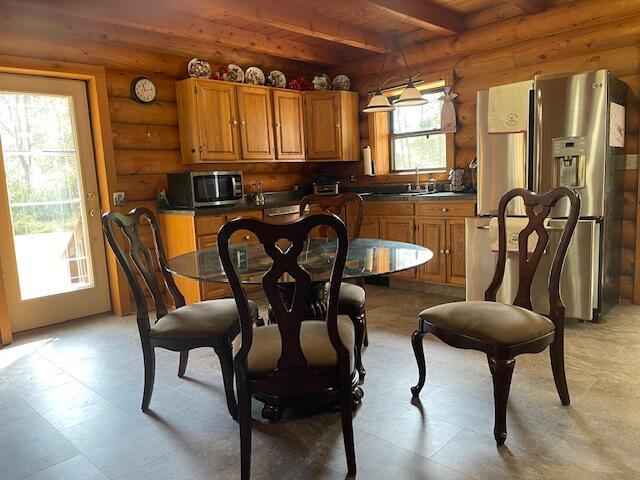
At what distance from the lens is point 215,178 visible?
161 inches

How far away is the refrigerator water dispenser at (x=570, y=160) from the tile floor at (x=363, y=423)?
102 cm

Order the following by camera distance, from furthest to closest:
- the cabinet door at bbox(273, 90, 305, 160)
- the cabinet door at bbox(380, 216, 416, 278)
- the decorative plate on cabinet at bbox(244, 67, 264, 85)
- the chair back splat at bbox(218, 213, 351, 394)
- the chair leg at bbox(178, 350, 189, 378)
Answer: the cabinet door at bbox(273, 90, 305, 160), the decorative plate on cabinet at bbox(244, 67, 264, 85), the cabinet door at bbox(380, 216, 416, 278), the chair leg at bbox(178, 350, 189, 378), the chair back splat at bbox(218, 213, 351, 394)

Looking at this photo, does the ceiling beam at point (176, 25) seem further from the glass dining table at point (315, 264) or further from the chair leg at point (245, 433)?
the chair leg at point (245, 433)

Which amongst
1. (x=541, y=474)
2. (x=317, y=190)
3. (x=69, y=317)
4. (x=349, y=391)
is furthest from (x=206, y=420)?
(x=317, y=190)

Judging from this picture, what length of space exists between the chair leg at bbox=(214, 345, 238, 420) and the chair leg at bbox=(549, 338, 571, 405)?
1446 mm

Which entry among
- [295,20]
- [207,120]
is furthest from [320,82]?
[207,120]

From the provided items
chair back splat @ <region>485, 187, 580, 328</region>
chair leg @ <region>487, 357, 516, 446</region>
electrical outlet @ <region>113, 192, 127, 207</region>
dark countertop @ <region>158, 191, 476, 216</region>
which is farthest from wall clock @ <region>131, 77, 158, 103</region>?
chair leg @ <region>487, 357, 516, 446</region>

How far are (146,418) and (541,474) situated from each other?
1.69m

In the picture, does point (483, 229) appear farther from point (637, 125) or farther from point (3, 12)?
point (3, 12)

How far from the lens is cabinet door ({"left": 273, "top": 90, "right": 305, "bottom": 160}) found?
4.74 metres

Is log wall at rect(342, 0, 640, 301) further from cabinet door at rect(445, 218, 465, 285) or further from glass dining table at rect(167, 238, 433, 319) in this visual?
glass dining table at rect(167, 238, 433, 319)

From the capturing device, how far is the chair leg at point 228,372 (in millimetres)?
2127

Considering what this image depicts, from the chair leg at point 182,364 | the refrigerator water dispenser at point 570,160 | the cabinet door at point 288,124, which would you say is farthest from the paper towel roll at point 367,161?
the chair leg at point 182,364

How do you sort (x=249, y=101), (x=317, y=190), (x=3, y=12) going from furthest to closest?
(x=317, y=190) < (x=249, y=101) < (x=3, y=12)
